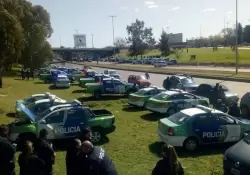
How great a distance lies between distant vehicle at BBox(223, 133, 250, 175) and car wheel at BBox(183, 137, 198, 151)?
3.40m

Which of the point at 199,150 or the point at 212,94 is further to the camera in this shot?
the point at 212,94

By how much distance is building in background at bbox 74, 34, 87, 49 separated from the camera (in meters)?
186

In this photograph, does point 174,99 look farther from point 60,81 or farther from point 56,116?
point 60,81

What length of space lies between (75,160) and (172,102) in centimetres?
1177

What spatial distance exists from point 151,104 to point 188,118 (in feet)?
21.1

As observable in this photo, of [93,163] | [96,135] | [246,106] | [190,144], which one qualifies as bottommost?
[190,144]

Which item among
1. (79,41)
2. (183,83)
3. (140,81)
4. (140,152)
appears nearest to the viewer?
(140,152)

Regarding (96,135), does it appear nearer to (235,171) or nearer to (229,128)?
(229,128)

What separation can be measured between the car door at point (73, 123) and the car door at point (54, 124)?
0.57 feet

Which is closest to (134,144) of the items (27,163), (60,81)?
(27,163)

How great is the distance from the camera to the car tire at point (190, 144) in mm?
11789

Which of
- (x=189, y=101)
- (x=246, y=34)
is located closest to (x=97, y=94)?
(x=189, y=101)

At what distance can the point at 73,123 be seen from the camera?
12.8 m

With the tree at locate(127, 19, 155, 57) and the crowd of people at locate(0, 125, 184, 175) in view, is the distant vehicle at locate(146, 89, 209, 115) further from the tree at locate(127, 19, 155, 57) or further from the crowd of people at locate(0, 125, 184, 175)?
the tree at locate(127, 19, 155, 57)
